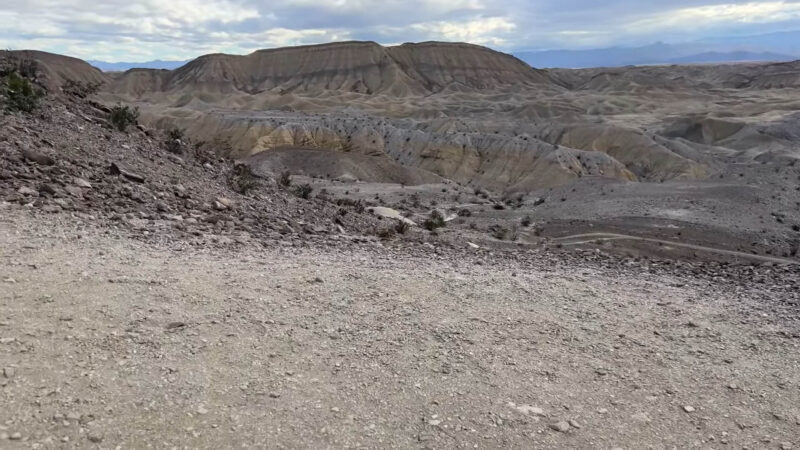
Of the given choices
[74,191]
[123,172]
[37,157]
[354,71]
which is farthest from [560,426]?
[354,71]

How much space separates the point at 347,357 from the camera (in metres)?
6.14

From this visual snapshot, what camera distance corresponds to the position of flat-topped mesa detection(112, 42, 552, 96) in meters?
120

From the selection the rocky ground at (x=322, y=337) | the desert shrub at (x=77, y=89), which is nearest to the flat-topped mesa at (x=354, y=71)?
the desert shrub at (x=77, y=89)

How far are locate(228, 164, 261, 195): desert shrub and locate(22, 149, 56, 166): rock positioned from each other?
348cm

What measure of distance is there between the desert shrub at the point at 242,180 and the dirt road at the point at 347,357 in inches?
159

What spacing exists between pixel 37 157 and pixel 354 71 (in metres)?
118

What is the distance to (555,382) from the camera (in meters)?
6.16

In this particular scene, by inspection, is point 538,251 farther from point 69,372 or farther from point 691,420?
point 69,372

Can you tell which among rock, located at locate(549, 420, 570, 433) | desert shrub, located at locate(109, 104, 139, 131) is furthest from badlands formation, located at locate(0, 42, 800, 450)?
desert shrub, located at locate(109, 104, 139, 131)

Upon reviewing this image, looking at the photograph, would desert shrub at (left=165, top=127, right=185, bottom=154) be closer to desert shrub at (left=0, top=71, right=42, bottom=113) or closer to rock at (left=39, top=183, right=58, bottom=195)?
desert shrub at (left=0, top=71, right=42, bottom=113)

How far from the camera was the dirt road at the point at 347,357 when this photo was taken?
4.92 metres

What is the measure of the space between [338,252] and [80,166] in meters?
4.46

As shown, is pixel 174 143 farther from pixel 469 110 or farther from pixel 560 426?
pixel 469 110

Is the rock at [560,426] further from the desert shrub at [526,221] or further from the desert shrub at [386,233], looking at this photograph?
the desert shrub at [526,221]
